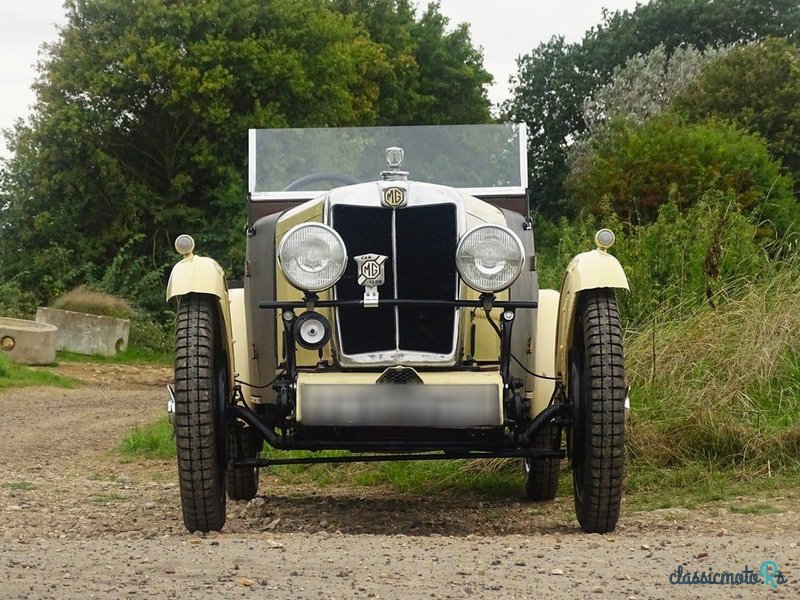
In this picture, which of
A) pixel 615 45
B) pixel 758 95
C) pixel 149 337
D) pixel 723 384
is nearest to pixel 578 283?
pixel 723 384

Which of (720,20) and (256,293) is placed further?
(720,20)

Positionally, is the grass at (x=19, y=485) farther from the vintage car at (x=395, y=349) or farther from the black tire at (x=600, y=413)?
the black tire at (x=600, y=413)

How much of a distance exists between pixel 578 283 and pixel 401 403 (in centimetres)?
102

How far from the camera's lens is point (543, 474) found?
7.75m

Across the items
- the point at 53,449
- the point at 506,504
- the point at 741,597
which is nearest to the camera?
the point at 741,597

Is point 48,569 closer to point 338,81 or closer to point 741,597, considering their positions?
point 741,597

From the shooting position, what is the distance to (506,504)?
7969 millimetres

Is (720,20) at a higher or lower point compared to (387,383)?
higher

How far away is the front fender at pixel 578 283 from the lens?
6223 mm

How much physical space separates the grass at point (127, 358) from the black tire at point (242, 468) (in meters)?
14.4

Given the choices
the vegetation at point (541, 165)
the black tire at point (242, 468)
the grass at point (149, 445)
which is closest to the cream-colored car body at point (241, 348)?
the black tire at point (242, 468)

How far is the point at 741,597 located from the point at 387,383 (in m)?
2.04

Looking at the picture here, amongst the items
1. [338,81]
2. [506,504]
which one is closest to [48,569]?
[506,504]

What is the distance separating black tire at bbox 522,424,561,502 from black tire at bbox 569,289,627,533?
1.25 metres
